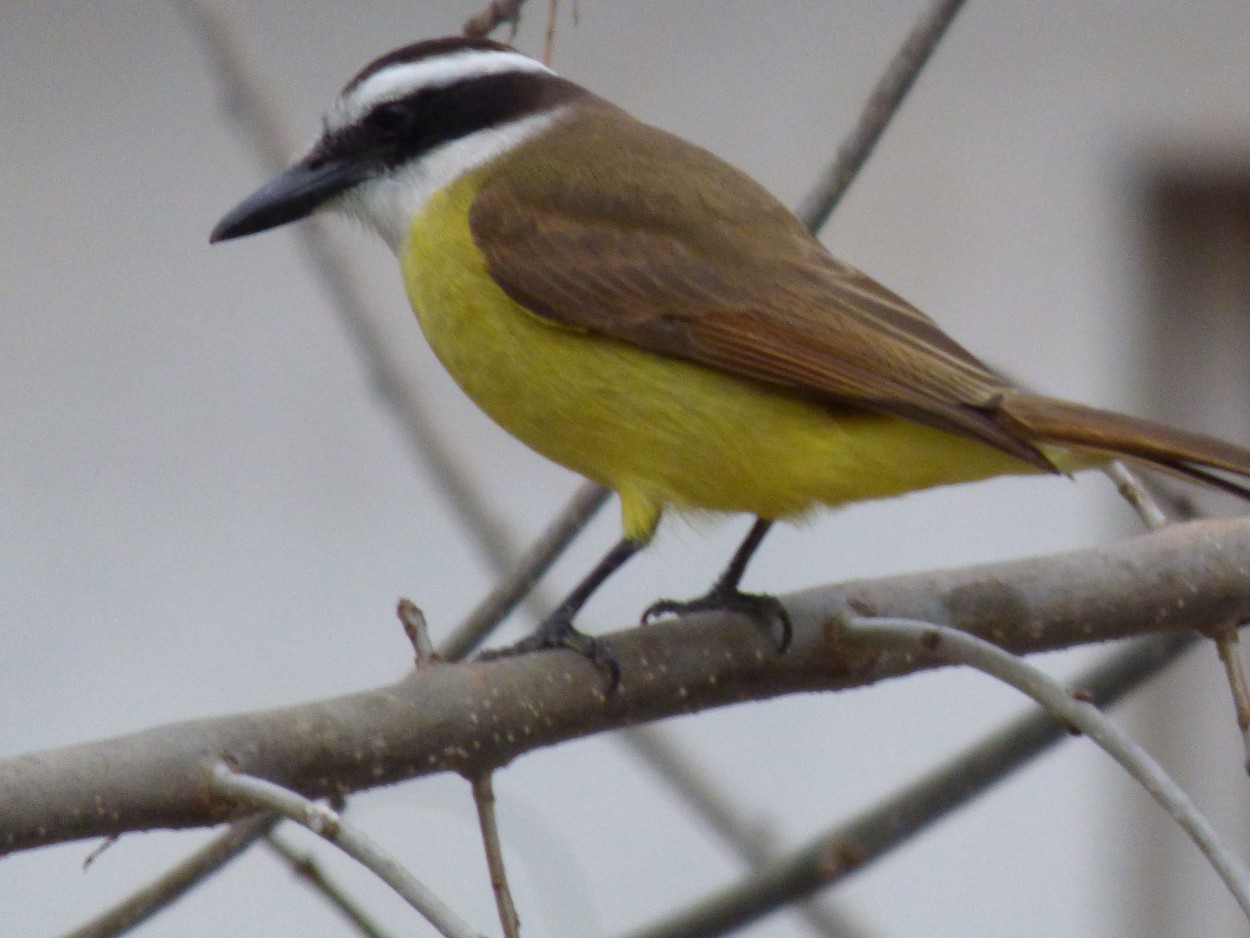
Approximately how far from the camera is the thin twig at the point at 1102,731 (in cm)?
151

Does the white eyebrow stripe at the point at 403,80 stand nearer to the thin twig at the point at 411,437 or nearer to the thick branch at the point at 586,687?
the thin twig at the point at 411,437

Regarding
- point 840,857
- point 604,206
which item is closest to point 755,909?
point 840,857

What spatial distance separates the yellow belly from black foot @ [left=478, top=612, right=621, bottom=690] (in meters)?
0.20

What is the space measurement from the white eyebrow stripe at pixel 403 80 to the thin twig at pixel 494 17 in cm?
34

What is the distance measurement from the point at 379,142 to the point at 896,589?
1.18 metres

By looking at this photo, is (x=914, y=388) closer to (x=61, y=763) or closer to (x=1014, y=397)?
(x=1014, y=397)

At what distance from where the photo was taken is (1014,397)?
7.73ft

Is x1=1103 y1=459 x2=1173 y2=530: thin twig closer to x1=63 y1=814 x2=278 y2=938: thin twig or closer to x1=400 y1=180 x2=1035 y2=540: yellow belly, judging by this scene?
x1=400 y1=180 x2=1035 y2=540: yellow belly

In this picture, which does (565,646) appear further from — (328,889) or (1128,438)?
(1128,438)

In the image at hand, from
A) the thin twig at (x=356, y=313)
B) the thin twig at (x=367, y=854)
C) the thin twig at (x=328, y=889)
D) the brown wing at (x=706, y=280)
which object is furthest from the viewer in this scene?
the thin twig at (x=356, y=313)

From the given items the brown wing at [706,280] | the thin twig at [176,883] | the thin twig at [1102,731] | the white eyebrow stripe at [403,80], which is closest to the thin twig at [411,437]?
the thin twig at [176,883]

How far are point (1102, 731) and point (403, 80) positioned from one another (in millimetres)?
1761

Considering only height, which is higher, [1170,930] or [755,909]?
[755,909]

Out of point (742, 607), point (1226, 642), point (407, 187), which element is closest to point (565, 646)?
point (742, 607)
